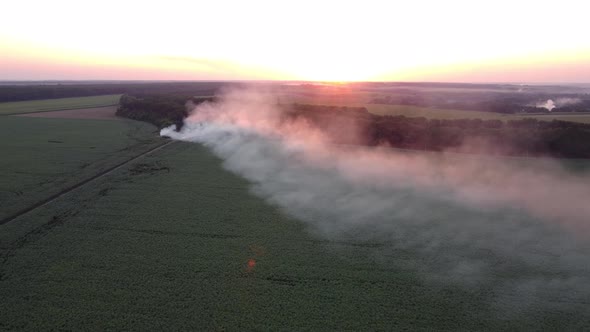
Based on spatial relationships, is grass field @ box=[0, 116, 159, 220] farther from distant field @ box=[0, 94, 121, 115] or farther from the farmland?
distant field @ box=[0, 94, 121, 115]

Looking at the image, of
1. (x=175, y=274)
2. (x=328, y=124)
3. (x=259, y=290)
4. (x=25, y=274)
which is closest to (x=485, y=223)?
(x=259, y=290)

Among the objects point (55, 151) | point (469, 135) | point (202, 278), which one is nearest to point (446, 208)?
point (202, 278)

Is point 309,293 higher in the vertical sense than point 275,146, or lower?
lower

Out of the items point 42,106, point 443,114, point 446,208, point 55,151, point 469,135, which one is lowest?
point 446,208

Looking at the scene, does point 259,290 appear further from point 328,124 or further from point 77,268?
point 328,124

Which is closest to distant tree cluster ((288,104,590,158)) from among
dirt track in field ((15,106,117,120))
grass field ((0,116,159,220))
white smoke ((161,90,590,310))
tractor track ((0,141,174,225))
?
white smoke ((161,90,590,310))

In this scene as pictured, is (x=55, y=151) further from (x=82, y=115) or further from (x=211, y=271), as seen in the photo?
(x=82, y=115)
